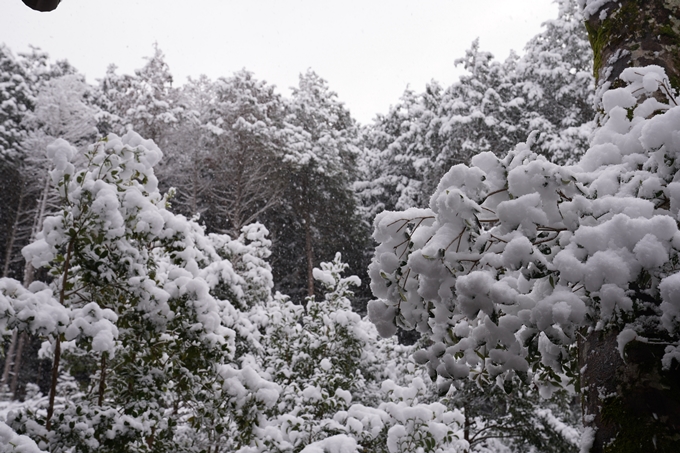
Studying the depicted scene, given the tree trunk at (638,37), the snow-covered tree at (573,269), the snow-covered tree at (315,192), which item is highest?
the snow-covered tree at (315,192)

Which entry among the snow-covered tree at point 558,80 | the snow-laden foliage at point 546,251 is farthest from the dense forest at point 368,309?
the snow-covered tree at point 558,80

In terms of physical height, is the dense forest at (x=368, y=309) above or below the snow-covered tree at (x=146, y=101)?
below

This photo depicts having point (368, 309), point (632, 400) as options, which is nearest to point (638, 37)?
point (632, 400)

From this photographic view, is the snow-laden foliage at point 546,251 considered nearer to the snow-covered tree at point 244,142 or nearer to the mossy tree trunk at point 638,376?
the mossy tree trunk at point 638,376

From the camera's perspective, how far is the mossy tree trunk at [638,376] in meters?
1.30

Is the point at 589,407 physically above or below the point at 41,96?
below

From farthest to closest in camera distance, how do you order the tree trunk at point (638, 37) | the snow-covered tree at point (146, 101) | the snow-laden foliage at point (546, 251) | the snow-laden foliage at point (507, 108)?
the snow-covered tree at point (146, 101) → the snow-laden foliage at point (507, 108) → the tree trunk at point (638, 37) → the snow-laden foliage at point (546, 251)

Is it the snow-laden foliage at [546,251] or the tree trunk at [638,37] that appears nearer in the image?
the snow-laden foliage at [546,251]

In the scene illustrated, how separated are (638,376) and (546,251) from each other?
0.42 m

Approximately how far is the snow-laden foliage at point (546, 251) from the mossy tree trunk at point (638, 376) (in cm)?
6

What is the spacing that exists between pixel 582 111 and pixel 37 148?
56.7 ft

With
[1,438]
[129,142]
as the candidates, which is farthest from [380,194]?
[1,438]

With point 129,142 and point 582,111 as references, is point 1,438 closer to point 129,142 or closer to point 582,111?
point 129,142

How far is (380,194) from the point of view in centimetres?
1814
